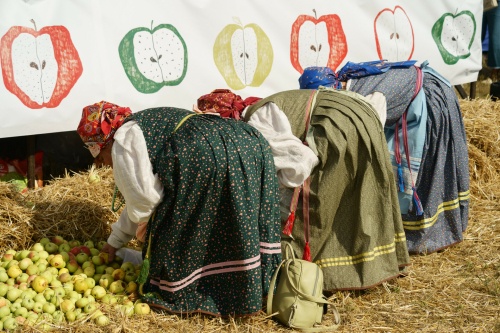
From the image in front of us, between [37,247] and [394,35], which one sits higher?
[394,35]

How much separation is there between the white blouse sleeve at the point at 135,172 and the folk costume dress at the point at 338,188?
720 mm

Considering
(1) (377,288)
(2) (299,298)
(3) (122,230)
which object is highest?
(3) (122,230)

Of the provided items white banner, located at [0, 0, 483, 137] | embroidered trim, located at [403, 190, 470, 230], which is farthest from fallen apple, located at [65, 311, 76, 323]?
embroidered trim, located at [403, 190, 470, 230]

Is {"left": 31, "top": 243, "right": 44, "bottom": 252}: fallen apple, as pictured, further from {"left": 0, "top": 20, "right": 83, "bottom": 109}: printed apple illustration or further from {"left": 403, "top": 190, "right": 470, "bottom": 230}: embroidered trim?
{"left": 403, "top": 190, "right": 470, "bottom": 230}: embroidered trim

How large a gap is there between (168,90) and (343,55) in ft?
7.57

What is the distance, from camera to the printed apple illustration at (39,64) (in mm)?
3271

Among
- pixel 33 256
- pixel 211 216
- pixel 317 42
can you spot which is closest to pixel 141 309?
pixel 211 216

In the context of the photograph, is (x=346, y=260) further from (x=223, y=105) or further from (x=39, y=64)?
(x=39, y=64)

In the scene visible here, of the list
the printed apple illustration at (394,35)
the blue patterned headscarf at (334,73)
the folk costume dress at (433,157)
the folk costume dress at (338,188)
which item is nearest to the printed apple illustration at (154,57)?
the blue patterned headscarf at (334,73)

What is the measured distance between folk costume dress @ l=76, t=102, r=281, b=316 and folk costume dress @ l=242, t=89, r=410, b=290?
0.73ft

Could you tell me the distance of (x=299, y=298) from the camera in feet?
7.80

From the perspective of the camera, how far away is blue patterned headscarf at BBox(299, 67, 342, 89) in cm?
305

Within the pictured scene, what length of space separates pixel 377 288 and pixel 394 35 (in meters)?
3.80

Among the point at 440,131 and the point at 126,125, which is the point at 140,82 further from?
the point at 440,131
